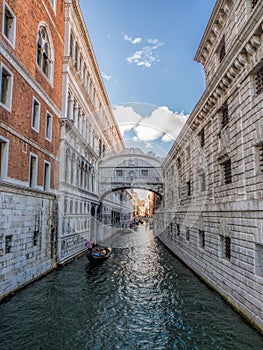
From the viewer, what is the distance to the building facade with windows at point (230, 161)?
782 cm

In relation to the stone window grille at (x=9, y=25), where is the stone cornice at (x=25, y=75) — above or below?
below

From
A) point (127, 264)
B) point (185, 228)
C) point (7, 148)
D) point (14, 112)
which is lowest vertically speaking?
point (127, 264)

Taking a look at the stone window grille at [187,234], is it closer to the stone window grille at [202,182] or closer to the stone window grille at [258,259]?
the stone window grille at [202,182]

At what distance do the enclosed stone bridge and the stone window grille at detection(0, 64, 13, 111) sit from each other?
68.8 feet

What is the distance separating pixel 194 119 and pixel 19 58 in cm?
902

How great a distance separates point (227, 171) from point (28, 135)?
8.83 m

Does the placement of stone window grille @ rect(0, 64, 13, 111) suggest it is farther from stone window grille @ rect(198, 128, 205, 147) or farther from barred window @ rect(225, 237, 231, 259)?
barred window @ rect(225, 237, 231, 259)

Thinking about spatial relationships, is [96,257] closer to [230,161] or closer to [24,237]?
[24,237]

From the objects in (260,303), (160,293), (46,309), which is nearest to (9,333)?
(46,309)

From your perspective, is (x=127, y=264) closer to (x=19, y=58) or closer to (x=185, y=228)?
(x=185, y=228)

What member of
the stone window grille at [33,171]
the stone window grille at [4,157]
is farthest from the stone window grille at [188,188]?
the stone window grille at [4,157]

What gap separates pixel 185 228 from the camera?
17.6 meters

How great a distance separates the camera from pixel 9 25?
10.3m

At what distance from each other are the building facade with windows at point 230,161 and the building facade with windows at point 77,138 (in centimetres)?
785
